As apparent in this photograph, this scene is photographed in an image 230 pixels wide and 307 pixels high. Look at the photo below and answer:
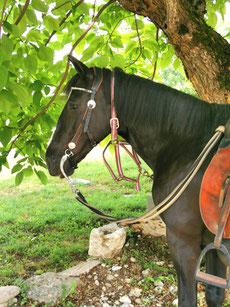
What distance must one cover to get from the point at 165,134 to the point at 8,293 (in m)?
1.95

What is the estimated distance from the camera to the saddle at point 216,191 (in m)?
1.55

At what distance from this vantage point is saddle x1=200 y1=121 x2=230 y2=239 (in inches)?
60.9

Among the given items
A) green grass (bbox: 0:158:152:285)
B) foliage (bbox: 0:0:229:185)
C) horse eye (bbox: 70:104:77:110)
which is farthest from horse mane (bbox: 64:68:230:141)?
green grass (bbox: 0:158:152:285)

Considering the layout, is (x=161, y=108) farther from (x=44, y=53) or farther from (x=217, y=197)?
(x=44, y=53)

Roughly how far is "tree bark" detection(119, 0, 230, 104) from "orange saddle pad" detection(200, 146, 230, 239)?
1.27 meters

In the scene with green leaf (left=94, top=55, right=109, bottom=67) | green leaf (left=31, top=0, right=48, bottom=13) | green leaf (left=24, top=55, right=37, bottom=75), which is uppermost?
green leaf (left=31, top=0, right=48, bottom=13)

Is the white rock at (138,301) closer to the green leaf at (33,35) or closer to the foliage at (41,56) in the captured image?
the foliage at (41,56)

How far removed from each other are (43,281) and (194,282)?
5.26ft

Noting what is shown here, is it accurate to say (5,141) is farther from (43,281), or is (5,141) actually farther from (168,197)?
(168,197)

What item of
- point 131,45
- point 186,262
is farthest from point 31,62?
point 186,262

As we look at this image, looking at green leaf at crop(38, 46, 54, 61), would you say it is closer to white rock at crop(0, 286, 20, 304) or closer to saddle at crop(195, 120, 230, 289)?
saddle at crop(195, 120, 230, 289)

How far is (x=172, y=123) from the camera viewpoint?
1.80m

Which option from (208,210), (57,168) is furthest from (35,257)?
(208,210)

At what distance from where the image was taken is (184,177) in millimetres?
1723
